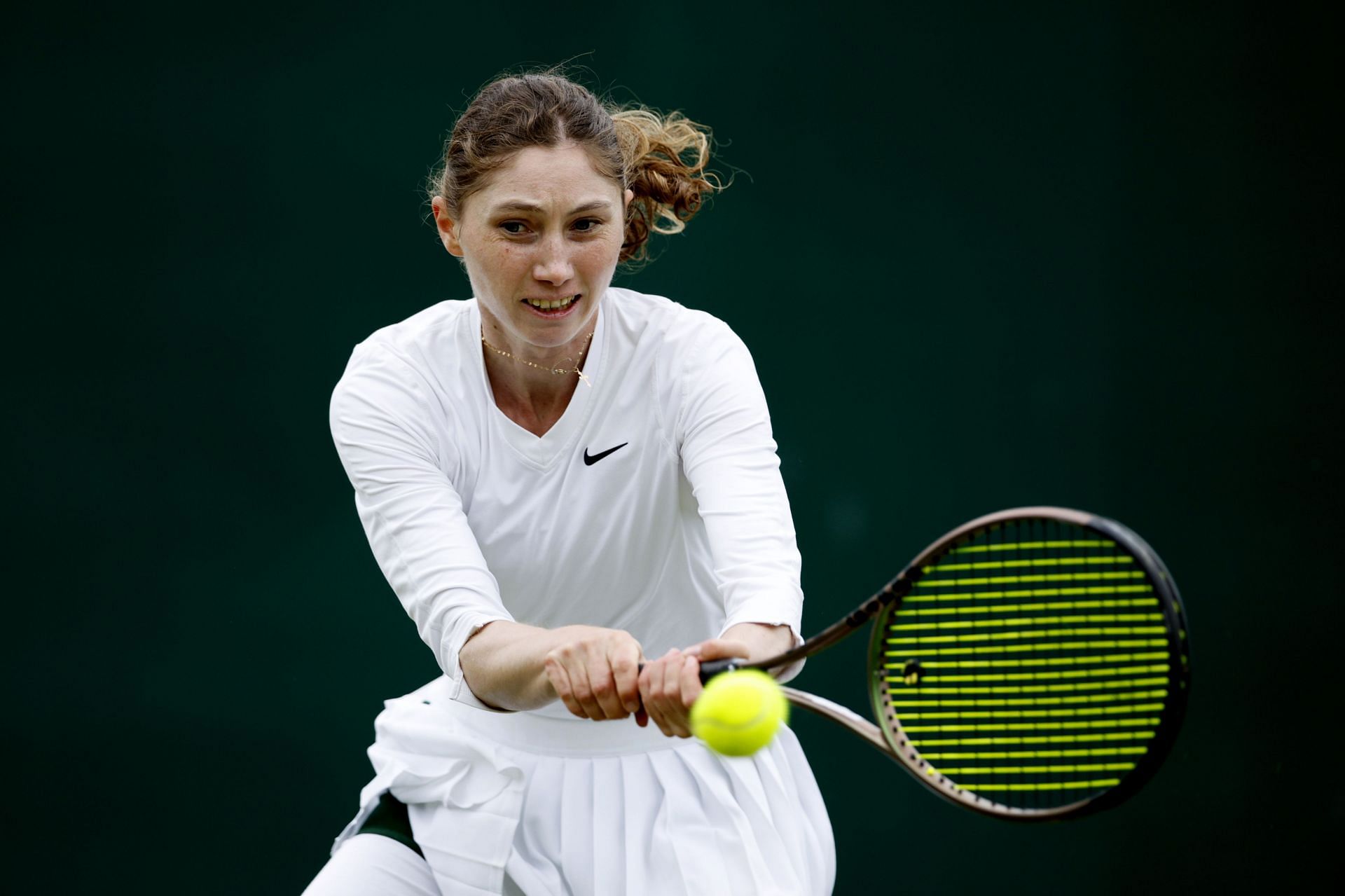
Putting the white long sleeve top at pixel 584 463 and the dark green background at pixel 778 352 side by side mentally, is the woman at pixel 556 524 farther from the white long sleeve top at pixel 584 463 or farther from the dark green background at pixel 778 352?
the dark green background at pixel 778 352

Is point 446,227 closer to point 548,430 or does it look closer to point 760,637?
point 548,430

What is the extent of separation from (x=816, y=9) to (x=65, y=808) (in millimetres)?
2191

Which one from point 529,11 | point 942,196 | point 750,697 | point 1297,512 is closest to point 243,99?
point 529,11

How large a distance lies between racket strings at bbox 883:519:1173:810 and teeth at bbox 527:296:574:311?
55cm

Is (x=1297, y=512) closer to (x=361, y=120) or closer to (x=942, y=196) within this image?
(x=942, y=196)

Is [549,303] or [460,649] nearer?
[460,649]

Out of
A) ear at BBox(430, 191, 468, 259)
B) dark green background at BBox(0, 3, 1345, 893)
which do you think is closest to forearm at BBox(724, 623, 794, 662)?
ear at BBox(430, 191, 468, 259)

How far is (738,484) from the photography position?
1773 millimetres

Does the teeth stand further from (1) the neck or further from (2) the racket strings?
(2) the racket strings

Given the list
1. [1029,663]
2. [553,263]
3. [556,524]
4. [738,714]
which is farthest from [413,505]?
[1029,663]

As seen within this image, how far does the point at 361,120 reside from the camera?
297cm

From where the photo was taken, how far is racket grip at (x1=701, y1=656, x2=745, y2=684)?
58.1 inches

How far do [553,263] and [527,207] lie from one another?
0.08 m

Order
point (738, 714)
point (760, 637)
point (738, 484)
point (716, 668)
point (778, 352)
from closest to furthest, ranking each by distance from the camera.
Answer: point (738, 714) → point (716, 668) → point (760, 637) → point (738, 484) → point (778, 352)
